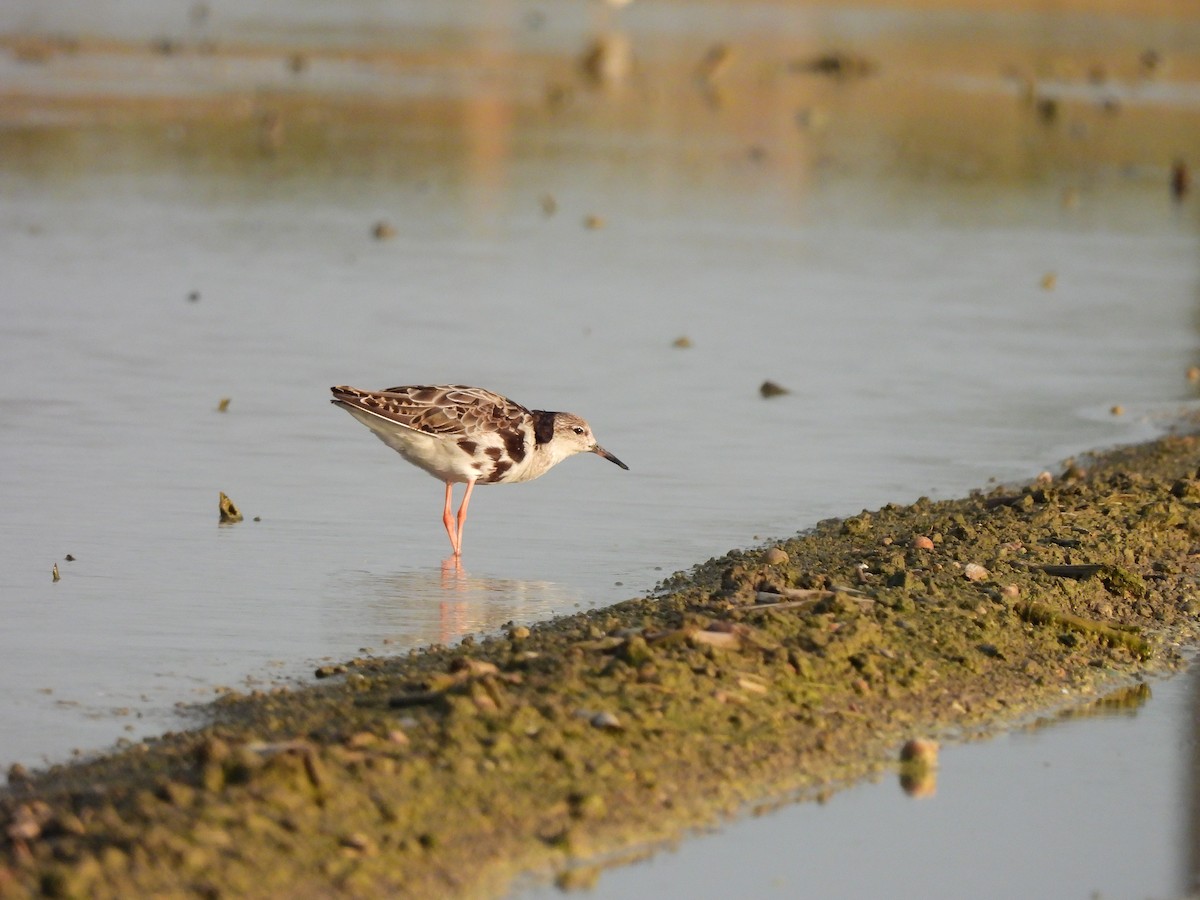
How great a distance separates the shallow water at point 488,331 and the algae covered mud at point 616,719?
1.71 feet

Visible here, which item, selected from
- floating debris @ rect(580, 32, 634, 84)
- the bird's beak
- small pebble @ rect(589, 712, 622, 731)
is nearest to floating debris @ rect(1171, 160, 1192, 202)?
floating debris @ rect(580, 32, 634, 84)

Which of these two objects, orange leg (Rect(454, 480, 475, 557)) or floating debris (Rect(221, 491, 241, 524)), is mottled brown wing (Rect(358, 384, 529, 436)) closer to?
orange leg (Rect(454, 480, 475, 557))

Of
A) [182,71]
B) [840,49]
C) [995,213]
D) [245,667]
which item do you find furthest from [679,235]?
[840,49]

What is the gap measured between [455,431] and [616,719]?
3.79 metres

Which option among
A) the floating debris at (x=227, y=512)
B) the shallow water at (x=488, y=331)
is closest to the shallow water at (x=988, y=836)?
the shallow water at (x=488, y=331)

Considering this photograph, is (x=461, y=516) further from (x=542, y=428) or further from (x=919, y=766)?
(x=919, y=766)

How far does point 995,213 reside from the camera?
24.6 metres

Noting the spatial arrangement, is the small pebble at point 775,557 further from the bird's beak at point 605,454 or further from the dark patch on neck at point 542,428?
the bird's beak at point 605,454

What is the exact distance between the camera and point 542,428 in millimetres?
10531

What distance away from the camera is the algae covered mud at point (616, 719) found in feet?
18.3

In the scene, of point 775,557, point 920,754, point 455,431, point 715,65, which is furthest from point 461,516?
point 715,65

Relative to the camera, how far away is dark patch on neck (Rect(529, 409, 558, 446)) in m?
10.5

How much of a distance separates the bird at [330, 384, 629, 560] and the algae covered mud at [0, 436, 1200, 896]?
148 centimetres

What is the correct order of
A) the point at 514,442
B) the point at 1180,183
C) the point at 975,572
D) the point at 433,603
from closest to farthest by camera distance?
the point at 975,572 → the point at 433,603 → the point at 514,442 → the point at 1180,183
